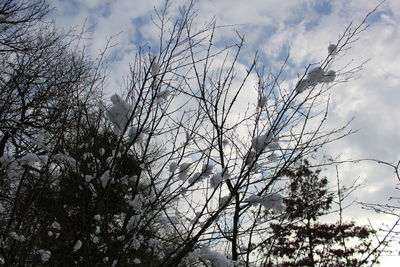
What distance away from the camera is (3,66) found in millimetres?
5133

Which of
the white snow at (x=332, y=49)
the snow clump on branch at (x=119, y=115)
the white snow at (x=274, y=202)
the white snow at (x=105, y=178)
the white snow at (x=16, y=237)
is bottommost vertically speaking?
the white snow at (x=16, y=237)

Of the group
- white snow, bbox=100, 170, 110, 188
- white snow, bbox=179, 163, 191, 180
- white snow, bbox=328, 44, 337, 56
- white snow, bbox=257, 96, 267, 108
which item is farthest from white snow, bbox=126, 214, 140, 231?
white snow, bbox=328, 44, 337, 56

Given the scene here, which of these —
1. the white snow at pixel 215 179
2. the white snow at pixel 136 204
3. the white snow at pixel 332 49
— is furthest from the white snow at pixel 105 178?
the white snow at pixel 332 49

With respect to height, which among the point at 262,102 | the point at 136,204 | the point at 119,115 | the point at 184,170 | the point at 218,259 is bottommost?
the point at 218,259

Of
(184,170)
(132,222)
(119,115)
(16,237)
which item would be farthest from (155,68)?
(16,237)

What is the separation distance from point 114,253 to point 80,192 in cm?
45

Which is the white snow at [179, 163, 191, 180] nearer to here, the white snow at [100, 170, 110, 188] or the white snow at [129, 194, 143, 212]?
the white snow at [129, 194, 143, 212]

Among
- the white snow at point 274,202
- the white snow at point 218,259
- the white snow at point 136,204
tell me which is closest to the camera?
the white snow at point 218,259

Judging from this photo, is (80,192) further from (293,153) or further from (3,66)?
(3,66)

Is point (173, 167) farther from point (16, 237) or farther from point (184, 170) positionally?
point (16, 237)

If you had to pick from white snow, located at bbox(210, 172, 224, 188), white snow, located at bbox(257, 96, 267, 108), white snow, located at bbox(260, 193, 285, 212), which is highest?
white snow, located at bbox(257, 96, 267, 108)

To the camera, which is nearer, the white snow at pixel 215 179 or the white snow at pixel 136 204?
the white snow at pixel 136 204

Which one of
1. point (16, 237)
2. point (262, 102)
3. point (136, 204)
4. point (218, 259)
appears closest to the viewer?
point (218, 259)

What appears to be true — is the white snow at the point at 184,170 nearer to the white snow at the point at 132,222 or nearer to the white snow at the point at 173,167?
the white snow at the point at 173,167
